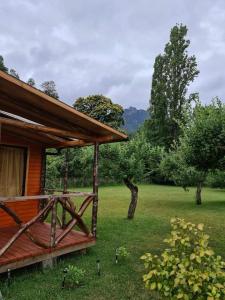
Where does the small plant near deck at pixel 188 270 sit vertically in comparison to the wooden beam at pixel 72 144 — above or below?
below

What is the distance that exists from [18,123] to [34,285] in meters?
3.33

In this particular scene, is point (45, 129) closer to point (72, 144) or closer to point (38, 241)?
point (38, 241)

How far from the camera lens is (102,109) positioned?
48.8 metres

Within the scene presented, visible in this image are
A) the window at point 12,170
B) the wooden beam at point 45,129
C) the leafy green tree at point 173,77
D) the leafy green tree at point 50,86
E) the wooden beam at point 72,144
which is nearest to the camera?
the wooden beam at point 45,129

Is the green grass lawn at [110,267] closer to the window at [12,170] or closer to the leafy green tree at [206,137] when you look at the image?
the leafy green tree at [206,137]

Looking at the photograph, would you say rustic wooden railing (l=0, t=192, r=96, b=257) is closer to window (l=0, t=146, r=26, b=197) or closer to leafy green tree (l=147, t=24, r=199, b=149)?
window (l=0, t=146, r=26, b=197)

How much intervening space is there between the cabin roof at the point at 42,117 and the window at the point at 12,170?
0.62 meters

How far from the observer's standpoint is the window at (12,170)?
9.83m

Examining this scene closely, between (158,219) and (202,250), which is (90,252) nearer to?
(202,250)

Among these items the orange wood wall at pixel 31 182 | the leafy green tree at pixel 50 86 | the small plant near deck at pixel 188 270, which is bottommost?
the small plant near deck at pixel 188 270

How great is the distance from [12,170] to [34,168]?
3.16ft

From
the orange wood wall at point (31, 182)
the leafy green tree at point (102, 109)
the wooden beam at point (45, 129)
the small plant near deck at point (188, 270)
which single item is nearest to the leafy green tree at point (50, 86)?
the leafy green tree at point (102, 109)

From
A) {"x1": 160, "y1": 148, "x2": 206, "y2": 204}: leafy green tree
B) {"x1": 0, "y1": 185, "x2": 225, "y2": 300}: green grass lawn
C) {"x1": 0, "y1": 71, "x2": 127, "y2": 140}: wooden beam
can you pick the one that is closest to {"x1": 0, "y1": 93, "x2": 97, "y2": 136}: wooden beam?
{"x1": 0, "y1": 71, "x2": 127, "y2": 140}: wooden beam

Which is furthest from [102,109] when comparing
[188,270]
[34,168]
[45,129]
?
[188,270]
